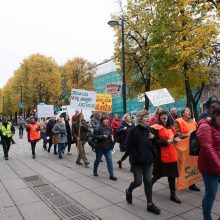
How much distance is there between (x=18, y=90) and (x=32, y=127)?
46.2 metres

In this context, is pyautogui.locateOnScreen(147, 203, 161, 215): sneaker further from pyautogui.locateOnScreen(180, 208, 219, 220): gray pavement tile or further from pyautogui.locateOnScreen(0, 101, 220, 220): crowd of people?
pyautogui.locateOnScreen(180, 208, 219, 220): gray pavement tile

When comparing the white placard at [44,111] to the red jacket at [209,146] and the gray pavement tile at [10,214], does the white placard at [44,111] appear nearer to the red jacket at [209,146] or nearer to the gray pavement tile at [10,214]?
the gray pavement tile at [10,214]

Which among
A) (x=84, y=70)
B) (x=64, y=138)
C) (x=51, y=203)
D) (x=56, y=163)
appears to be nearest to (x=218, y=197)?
(x=51, y=203)

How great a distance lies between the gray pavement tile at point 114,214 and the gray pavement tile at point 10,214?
1.39 m

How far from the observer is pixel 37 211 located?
18.4 ft

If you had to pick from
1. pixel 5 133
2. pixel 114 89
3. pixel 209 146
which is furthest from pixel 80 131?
pixel 209 146

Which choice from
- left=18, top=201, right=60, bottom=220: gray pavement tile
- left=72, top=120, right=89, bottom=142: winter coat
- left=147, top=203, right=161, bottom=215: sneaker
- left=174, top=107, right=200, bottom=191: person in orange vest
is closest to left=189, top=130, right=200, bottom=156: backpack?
left=147, top=203, right=161, bottom=215: sneaker

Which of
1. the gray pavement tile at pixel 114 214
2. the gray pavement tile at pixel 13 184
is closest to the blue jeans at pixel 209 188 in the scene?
the gray pavement tile at pixel 114 214

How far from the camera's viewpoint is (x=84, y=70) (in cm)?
5912

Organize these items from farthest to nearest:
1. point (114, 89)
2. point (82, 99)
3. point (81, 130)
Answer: point (114, 89)
point (82, 99)
point (81, 130)

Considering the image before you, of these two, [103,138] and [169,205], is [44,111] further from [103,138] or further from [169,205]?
[169,205]

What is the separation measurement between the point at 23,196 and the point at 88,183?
5.33 feet

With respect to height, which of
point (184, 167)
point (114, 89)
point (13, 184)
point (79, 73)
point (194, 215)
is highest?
point (79, 73)

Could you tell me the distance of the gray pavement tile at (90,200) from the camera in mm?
5768
